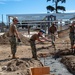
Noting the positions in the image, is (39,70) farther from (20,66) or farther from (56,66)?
(56,66)

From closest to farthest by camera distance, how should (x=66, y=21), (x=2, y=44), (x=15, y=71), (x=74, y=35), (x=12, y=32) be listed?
(x=15, y=71) → (x=12, y=32) → (x=74, y=35) → (x=2, y=44) → (x=66, y=21)

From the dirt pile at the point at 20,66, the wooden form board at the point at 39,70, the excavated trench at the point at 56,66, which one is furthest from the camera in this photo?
the excavated trench at the point at 56,66

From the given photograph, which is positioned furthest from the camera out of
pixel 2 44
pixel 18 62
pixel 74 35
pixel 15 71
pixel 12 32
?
pixel 2 44

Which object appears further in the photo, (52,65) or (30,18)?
(30,18)

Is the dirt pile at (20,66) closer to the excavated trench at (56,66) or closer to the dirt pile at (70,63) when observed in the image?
the excavated trench at (56,66)

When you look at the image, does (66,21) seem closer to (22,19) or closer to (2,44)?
(22,19)

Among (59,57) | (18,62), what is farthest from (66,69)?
(59,57)

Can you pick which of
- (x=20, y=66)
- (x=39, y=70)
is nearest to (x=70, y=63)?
(x=20, y=66)

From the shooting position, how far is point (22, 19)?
24.9 m

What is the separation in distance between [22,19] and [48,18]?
108 inches

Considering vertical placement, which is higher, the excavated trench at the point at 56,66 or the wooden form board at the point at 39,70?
the wooden form board at the point at 39,70

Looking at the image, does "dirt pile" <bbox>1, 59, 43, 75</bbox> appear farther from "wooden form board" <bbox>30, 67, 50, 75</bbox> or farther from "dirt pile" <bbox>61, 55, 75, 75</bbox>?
"dirt pile" <bbox>61, 55, 75, 75</bbox>

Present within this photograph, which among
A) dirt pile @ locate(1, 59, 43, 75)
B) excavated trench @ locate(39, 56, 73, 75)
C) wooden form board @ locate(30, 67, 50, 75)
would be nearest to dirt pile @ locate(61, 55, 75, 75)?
excavated trench @ locate(39, 56, 73, 75)

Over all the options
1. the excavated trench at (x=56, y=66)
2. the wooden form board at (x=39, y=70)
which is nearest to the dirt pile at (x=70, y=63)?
the excavated trench at (x=56, y=66)
